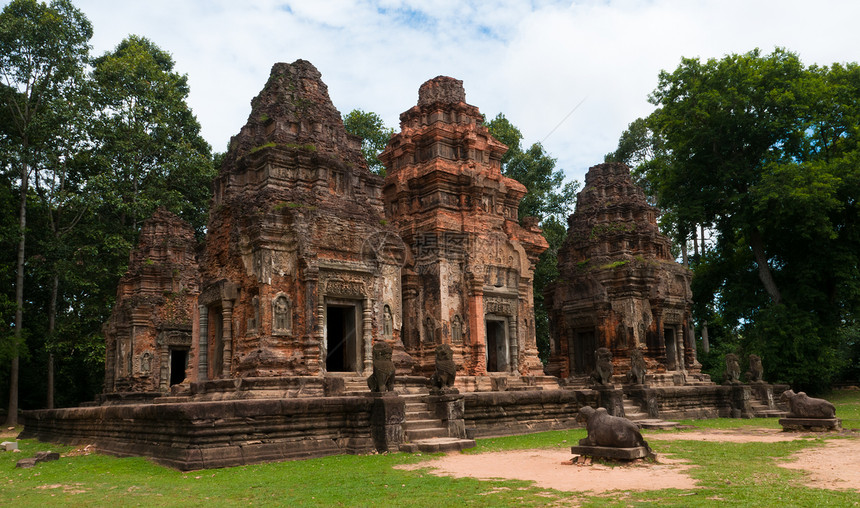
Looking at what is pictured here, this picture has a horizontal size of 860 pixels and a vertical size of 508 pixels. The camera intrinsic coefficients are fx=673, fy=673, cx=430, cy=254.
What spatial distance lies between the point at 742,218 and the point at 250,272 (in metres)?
17.7

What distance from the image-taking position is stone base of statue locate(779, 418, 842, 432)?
44.8ft

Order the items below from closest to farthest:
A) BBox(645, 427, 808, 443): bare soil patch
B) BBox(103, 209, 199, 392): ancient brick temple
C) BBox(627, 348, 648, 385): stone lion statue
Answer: BBox(645, 427, 808, 443): bare soil patch → BBox(627, 348, 648, 385): stone lion statue → BBox(103, 209, 199, 392): ancient brick temple

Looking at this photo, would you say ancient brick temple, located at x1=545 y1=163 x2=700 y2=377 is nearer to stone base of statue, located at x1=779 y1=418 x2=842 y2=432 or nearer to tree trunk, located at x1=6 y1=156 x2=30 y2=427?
stone base of statue, located at x1=779 y1=418 x2=842 y2=432

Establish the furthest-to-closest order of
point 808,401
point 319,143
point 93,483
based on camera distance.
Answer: point 319,143 < point 808,401 < point 93,483

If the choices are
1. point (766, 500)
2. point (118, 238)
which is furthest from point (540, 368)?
point (118, 238)

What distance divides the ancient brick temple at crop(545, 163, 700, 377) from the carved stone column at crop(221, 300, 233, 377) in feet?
41.5

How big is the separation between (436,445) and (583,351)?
13548mm

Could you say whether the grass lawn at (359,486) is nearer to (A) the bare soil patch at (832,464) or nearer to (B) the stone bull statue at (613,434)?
(A) the bare soil patch at (832,464)

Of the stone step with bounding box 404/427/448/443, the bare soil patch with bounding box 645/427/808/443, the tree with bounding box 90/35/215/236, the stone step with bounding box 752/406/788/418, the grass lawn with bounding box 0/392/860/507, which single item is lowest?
the stone step with bounding box 752/406/788/418

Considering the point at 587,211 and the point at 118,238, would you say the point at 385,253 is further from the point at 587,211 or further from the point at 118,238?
the point at 118,238

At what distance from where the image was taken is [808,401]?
14.2 m

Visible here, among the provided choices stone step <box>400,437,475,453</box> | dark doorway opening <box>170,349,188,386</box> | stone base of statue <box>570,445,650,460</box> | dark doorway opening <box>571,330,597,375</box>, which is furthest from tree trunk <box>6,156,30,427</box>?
stone base of statue <box>570,445,650,460</box>

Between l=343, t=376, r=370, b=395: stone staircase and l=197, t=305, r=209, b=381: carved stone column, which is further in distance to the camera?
l=197, t=305, r=209, b=381: carved stone column

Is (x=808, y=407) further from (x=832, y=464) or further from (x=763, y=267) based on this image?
(x=763, y=267)
